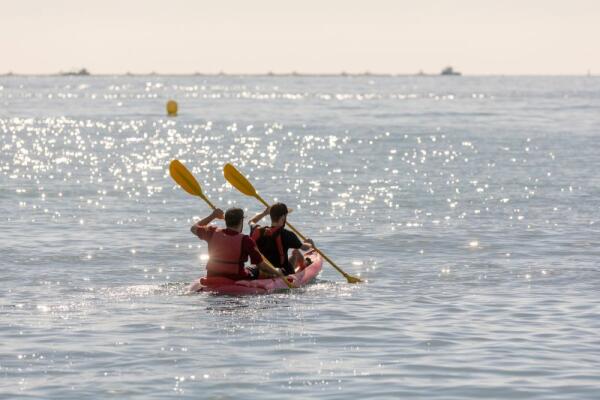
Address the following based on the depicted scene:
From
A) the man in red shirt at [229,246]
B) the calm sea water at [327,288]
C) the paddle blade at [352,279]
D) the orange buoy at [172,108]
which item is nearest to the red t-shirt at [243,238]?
the man in red shirt at [229,246]

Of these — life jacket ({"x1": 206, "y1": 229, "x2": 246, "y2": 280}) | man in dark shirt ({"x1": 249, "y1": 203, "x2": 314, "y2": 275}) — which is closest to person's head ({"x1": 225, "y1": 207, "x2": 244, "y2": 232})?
life jacket ({"x1": 206, "y1": 229, "x2": 246, "y2": 280})

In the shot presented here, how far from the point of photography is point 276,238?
17781mm

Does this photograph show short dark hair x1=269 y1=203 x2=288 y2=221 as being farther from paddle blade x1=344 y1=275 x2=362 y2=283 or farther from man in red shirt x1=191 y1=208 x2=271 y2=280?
paddle blade x1=344 y1=275 x2=362 y2=283

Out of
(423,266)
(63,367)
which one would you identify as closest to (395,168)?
(423,266)

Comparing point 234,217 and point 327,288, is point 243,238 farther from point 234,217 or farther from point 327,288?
point 327,288

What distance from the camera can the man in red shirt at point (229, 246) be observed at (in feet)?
54.8

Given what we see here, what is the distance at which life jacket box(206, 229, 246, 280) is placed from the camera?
1670 cm

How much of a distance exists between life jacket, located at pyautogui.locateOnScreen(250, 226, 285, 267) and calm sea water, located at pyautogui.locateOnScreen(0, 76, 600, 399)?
76 centimetres

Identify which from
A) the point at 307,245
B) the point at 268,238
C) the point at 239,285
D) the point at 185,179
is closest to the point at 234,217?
the point at 239,285

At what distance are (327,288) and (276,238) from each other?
1123 millimetres

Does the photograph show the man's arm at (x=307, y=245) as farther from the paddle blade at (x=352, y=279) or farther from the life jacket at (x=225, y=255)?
the life jacket at (x=225, y=255)

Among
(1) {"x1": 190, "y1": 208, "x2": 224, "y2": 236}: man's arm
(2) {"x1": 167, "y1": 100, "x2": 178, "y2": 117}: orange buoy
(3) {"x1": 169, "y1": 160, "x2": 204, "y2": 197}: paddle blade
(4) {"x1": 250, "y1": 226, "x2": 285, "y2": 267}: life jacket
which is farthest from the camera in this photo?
(2) {"x1": 167, "y1": 100, "x2": 178, "y2": 117}: orange buoy

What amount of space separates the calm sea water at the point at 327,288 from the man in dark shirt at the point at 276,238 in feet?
2.19

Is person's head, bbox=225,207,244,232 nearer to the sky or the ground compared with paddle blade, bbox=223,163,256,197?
nearer to the ground
